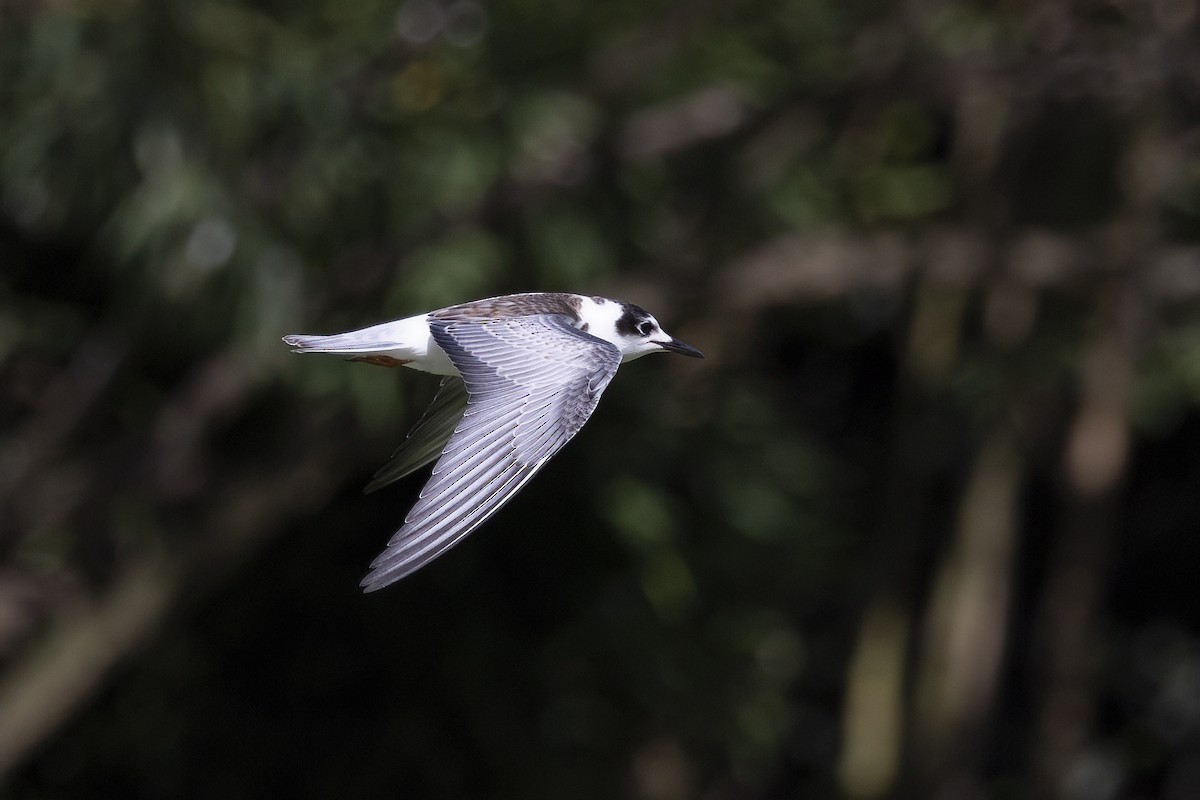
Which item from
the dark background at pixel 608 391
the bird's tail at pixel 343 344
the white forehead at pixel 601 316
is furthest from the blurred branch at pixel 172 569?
the bird's tail at pixel 343 344

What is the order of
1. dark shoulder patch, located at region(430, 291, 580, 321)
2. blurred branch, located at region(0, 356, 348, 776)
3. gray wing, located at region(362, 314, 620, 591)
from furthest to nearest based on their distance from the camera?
blurred branch, located at region(0, 356, 348, 776) → dark shoulder patch, located at region(430, 291, 580, 321) → gray wing, located at region(362, 314, 620, 591)

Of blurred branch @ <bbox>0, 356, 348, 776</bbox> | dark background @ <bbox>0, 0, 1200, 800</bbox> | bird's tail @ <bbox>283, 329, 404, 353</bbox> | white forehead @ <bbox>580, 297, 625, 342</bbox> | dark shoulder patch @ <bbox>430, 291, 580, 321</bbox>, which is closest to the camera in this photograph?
bird's tail @ <bbox>283, 329, 404, 353</bbox>

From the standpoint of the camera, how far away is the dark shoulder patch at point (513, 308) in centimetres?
418

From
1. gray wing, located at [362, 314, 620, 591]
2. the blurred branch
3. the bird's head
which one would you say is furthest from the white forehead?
the blurred branch

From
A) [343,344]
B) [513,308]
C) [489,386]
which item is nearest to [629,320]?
[513,308]

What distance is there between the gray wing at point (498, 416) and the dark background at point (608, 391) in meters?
3.49

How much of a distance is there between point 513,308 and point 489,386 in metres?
0.58

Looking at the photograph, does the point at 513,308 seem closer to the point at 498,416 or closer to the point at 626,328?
the point at 626,328

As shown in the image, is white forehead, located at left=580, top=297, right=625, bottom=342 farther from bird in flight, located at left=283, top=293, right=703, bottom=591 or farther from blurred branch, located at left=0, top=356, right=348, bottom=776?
blurred branch, located at left=0, top=356, right=348, bottom=776

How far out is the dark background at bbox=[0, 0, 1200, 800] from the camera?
303 inches

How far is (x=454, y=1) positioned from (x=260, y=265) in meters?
1.76

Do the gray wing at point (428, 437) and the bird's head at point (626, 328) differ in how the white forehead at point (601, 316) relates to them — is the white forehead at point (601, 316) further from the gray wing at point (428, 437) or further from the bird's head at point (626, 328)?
the gray wing at point (428, 437)

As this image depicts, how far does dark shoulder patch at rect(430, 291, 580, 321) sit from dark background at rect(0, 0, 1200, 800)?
2.99 m

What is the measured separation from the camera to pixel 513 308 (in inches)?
167
